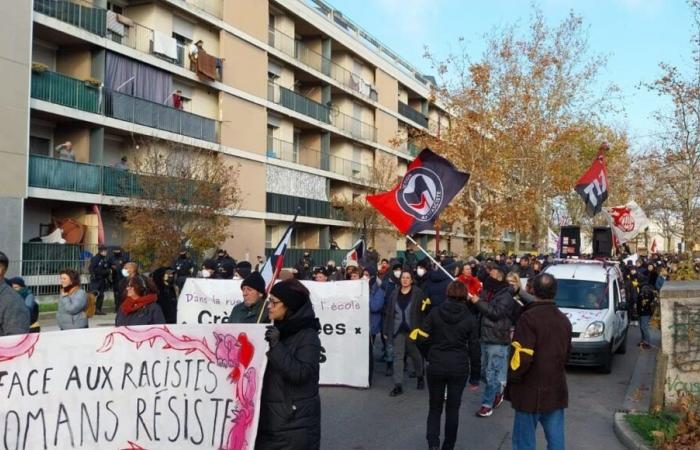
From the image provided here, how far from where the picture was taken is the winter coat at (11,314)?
18.3ft

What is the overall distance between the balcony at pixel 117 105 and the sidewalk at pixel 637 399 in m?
19.3

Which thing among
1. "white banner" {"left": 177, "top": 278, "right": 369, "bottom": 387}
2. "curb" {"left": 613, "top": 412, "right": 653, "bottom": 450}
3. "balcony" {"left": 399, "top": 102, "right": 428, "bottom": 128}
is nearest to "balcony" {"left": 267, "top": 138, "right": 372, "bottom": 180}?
"balcony" {"left": 399, "top": 102, "right": 428, "bottom": 128}

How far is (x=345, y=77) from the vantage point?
150ft

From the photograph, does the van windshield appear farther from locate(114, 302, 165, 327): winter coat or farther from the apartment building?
the apartment building

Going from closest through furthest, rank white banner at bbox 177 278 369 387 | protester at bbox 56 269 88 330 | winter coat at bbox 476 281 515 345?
protester at bbox 56 269 88 330, winter coat at bbox 476 281 515 345, white banner at bbox 177 278 369 387

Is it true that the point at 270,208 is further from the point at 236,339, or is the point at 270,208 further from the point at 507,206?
the point at 236,339

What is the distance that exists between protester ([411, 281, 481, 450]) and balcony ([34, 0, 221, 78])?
2064 cm

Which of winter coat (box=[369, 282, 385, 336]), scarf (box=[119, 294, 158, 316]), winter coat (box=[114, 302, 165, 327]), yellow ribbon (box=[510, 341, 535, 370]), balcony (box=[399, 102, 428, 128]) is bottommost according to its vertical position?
winter coat (box=[369, 282, 385, 336])

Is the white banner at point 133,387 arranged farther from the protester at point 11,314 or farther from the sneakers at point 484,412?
the sneakers at point 484,412

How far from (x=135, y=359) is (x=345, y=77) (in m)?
42.2

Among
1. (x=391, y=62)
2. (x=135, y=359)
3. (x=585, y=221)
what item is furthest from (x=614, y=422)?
(x=585, y=221)

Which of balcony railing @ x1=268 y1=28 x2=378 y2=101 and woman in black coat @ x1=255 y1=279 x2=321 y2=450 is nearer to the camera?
woman in black coat @ x1=255 y1=279 x2=321 y2=450

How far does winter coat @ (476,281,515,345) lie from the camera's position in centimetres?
873

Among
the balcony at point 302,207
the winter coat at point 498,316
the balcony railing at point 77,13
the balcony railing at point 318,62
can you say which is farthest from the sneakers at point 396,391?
the balcony railing at point 318,62
